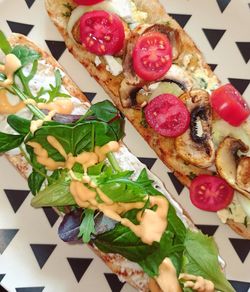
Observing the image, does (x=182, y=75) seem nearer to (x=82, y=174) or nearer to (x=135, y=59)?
(x=135, y=59)

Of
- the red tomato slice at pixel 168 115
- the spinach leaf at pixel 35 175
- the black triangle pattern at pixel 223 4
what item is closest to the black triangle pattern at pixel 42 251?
the spinach leaf at pixel 35 175

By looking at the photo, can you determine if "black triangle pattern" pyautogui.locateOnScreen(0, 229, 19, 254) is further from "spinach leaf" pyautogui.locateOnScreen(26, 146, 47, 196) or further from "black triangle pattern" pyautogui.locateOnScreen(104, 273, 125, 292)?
"black triangle pattern" pyautogui.locateOnScreen(104, 273, 125, 292)

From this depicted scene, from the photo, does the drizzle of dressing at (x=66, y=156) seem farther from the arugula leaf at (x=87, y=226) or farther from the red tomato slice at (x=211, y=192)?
the red tomato slice at (x=211, y=192)

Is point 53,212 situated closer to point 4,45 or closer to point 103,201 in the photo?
point 103,201

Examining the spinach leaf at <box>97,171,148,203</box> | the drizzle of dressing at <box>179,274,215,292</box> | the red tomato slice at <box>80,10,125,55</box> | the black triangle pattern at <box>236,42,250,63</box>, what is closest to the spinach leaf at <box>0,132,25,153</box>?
the spinach leaf at <box>97,171,148,203</box>

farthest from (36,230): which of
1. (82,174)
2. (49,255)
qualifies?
(82,174)
